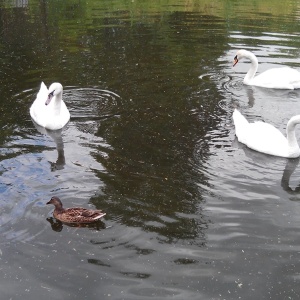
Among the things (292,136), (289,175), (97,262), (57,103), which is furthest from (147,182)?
(57,103)

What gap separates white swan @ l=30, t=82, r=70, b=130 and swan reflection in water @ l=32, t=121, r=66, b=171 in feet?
0.28

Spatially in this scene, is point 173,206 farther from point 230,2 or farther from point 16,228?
point 230,2

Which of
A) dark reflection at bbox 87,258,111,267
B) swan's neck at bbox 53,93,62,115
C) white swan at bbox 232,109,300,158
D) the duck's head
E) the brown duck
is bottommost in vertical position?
dark reflection at bbox 87,258,111,267

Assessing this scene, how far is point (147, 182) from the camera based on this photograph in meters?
8.65

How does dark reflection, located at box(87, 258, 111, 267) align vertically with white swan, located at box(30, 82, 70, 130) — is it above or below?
below

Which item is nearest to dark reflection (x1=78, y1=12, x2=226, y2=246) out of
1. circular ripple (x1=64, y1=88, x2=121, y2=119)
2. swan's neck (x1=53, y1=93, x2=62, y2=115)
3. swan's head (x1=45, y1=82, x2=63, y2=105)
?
circular ripple (x1=64, y1=88, x2=121, y2=119)

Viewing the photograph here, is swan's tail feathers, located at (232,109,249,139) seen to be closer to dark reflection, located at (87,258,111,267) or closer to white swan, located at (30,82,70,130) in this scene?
white swan, located at (30,82,70,130)

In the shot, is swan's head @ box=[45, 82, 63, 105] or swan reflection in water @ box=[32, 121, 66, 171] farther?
swan's head @ box=[45, 82, 63, 105]

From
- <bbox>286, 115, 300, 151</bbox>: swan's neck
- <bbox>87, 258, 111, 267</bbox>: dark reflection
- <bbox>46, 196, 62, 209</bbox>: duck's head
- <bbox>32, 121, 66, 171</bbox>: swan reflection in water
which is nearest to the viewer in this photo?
<bbox>87, 258, 111, 267</bbox>: dark reflection

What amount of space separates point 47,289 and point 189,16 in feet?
70.9

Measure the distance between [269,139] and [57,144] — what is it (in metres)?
4.07

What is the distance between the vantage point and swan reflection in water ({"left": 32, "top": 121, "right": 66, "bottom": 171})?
30.7ft

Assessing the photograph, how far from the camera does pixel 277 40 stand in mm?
19906

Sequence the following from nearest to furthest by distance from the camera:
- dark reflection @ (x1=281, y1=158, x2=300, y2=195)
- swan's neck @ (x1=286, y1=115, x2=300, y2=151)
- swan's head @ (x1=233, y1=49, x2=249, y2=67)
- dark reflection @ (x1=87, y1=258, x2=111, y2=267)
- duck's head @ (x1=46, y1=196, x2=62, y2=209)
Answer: dark reflection @ (x1=87, y1=258, x2=111, y2=267) < duck's head @ (x1=46, y1=196, x2=62, y2=209) < dark reflection @ (x1=281, y1=158, x2=300, y2=195) < swan's neck @ (x1=286, y1=115, x2=300, y2=151) < swan's head @ (x1=233, y1=49, x2=249, y2=67)
